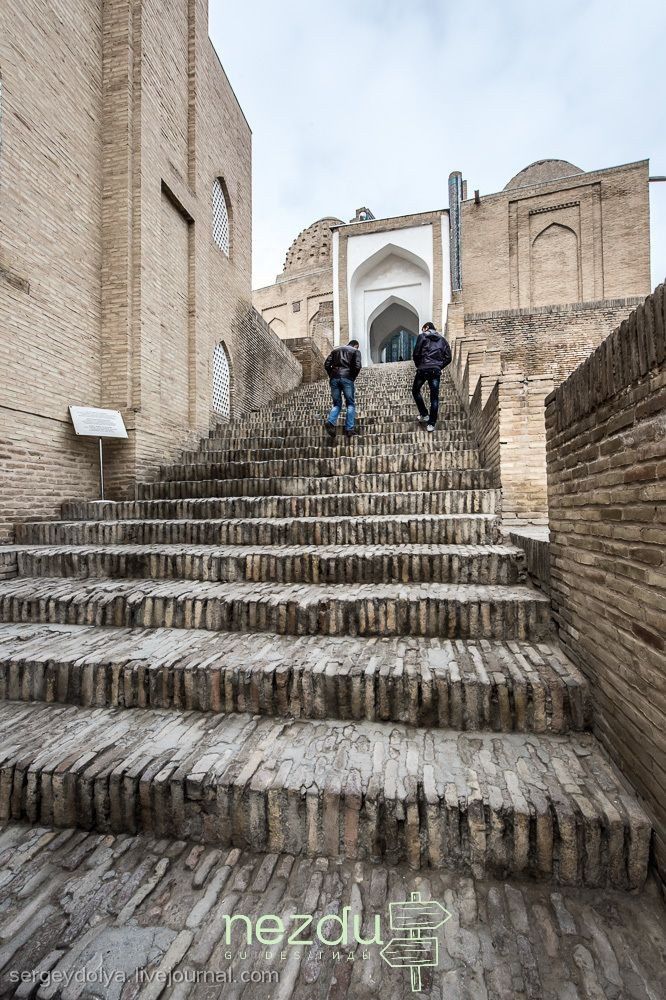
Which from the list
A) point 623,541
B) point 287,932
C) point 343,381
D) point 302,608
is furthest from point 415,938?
Result: point 343,381

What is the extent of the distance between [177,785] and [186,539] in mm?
2450

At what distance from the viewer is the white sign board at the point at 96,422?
5109mm

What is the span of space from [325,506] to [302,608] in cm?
162

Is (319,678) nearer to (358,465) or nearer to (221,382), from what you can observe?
(358,465)

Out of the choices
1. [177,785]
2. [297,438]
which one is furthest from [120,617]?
[297,438]

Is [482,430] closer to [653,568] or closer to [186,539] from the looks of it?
[186,539]

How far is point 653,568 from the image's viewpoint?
53.5 inches

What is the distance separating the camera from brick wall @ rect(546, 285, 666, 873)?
133 cm

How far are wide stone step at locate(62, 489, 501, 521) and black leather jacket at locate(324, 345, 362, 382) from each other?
2.68 metres

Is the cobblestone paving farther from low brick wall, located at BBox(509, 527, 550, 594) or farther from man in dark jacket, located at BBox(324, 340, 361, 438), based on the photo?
man in dark jacket, located at BBox(324, 340, 361, 438)

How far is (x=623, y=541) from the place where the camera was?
1546 mm

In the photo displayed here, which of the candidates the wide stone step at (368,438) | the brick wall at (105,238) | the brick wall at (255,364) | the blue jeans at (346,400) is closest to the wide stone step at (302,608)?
the brick wall at (105,238)

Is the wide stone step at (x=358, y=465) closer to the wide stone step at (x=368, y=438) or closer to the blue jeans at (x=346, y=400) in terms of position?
the wide stone step at (x=368, y=438)

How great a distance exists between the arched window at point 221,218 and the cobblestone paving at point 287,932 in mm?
9010
